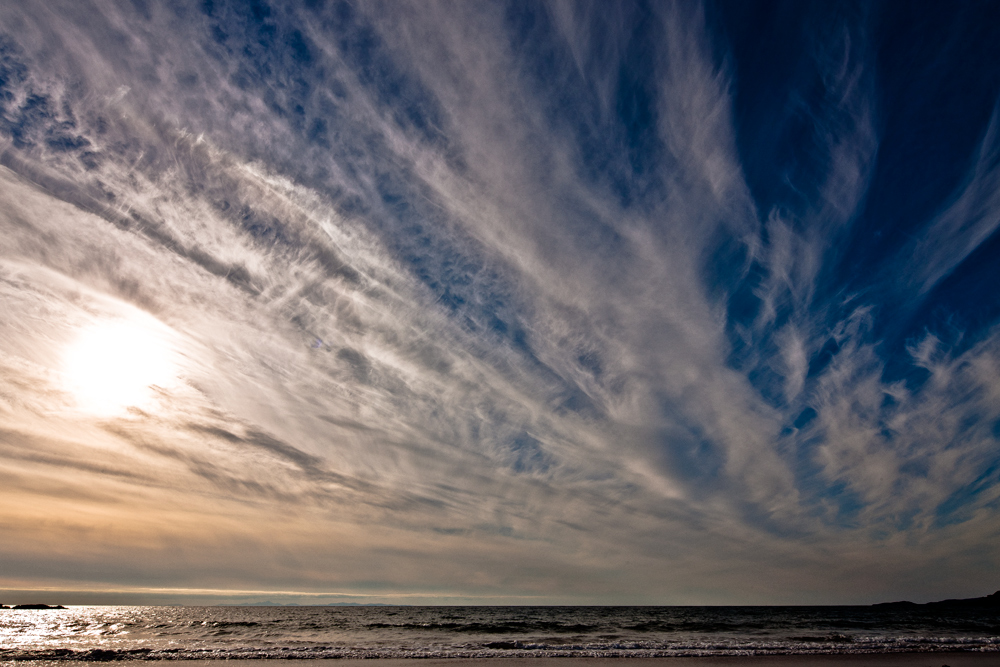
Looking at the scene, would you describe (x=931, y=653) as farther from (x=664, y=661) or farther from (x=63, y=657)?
(x=63, y=657)

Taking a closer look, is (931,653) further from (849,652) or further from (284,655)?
(284,655)

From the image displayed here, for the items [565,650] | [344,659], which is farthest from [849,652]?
[344,659]

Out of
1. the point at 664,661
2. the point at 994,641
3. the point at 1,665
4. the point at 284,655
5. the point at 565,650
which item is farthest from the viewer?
the point at 994,641

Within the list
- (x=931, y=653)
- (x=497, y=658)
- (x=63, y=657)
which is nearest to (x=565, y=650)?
(x=497, y=658)

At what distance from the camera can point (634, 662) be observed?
21953 mm

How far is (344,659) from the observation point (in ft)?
76.3

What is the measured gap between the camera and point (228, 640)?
31562 mm

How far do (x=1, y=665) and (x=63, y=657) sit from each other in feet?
8.43

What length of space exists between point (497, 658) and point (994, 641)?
3378cm

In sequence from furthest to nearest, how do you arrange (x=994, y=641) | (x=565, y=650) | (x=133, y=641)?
1. (x=133, y=641)
2. (x=994, y=641)
3. (x=565, y=650)

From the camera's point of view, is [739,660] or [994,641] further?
[994,641]

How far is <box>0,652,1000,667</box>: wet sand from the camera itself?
20.9 metres

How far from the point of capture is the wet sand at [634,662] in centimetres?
2089

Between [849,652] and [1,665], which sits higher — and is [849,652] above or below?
above
